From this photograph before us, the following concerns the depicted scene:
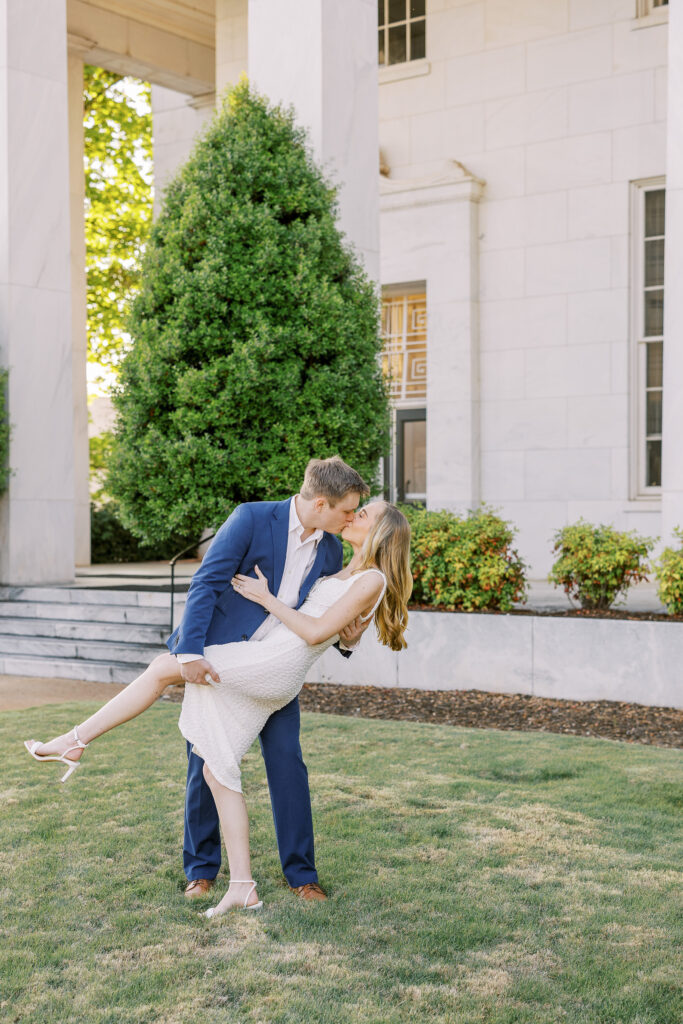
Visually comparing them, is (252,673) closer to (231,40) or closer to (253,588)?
(253,588)

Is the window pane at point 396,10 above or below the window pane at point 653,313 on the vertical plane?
above

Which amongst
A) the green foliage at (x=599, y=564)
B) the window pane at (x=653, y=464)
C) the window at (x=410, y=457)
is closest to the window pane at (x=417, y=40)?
the window at (x=410, y=457)

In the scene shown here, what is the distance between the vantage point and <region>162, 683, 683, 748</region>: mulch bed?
7340 millimetres

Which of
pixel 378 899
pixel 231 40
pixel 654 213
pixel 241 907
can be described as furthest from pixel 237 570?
pixel 231 40

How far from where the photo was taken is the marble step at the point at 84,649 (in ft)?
32.6

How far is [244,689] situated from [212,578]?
45 centimetres

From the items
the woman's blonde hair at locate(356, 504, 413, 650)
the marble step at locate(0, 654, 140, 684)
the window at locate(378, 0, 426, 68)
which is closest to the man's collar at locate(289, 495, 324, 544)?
the woman's blonde hair at locate(356, 504, 413, 650)

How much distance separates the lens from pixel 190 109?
61.0 ft

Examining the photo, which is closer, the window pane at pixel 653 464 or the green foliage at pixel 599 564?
the green foliage at pixel 599 564

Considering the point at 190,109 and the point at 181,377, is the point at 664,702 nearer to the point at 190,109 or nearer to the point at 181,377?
the point at 181,377

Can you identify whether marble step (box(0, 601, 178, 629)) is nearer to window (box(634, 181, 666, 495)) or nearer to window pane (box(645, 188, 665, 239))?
window (box(634, 181, 666, 495))

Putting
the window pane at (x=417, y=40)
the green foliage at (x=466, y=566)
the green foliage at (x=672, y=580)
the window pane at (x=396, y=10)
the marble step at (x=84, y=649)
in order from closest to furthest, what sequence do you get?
the green foliage at (x=672, y=580), the green foliage at (x=466, y=566), the marble step at (x=84, y=649), the window pane at (x=417, y=40), the window pane at (x=396, y=10)

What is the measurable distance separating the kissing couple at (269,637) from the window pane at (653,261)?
1040 centimetres

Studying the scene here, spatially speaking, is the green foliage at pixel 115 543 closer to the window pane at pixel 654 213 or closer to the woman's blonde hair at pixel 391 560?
the window pane at pixel 654 213
